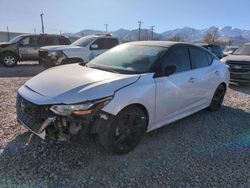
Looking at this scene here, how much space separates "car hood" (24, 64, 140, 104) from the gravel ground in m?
0.58

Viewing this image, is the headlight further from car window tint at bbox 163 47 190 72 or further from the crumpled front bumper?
car window tint at bbox 163 47 190 72

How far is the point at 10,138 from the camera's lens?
14.1ft

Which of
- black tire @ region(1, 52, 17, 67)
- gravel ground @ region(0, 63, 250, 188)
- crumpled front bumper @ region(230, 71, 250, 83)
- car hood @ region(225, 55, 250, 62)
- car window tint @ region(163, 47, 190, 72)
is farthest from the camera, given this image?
black tire @ region(1, 52, 17, 67)

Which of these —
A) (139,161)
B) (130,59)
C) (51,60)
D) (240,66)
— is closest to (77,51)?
(51,60)

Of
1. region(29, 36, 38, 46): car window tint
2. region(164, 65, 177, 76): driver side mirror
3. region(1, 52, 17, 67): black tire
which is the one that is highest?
region(164, 65, 177, 76): driver side mirror

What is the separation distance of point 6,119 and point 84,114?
2.47 metres

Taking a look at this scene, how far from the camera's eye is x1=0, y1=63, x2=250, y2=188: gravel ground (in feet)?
10.9

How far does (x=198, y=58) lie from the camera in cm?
557

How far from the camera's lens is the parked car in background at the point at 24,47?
1429 cm

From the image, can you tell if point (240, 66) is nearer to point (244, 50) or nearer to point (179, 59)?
point (244, 50)

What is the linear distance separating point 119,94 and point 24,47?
1265 cm

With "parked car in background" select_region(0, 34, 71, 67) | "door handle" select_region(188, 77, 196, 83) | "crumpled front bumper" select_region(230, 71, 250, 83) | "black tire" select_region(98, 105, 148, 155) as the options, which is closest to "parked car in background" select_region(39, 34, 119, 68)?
"parked car in background" select_region(0, 34, 71, 67)

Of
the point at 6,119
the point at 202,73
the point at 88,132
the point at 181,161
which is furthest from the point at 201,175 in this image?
the point at 6,119

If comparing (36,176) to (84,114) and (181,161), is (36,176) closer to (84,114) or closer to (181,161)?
(84,114)
